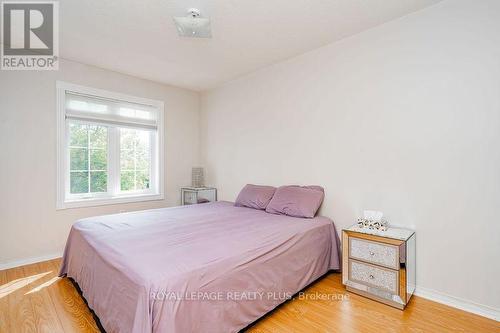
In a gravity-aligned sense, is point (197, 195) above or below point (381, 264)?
above

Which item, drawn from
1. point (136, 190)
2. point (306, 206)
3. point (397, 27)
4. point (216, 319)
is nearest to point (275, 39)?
point (397, 27)

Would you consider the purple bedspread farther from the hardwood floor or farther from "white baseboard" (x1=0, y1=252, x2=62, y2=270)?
"white baseboard" (x1=0, y1=252, x2=62, y2=270)

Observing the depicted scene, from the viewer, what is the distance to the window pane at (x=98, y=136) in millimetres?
3418

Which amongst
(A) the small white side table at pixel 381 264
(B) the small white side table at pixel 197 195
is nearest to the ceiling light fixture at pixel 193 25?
(A) the small white side table at pixel 381 264

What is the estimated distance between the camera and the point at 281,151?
3.25 m

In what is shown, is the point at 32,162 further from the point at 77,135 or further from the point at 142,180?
the point at 142,180

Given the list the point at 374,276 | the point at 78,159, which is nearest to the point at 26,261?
the point at 78,159

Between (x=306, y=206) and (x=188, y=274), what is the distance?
1605mm

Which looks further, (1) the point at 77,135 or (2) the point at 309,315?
(1) the point at 77,135

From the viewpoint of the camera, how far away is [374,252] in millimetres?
2102

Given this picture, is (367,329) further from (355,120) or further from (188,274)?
(355,120)

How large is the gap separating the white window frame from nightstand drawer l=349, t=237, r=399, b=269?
9.84 ft

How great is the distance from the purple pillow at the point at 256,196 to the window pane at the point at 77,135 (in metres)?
2.24

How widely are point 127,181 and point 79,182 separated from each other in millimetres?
614
